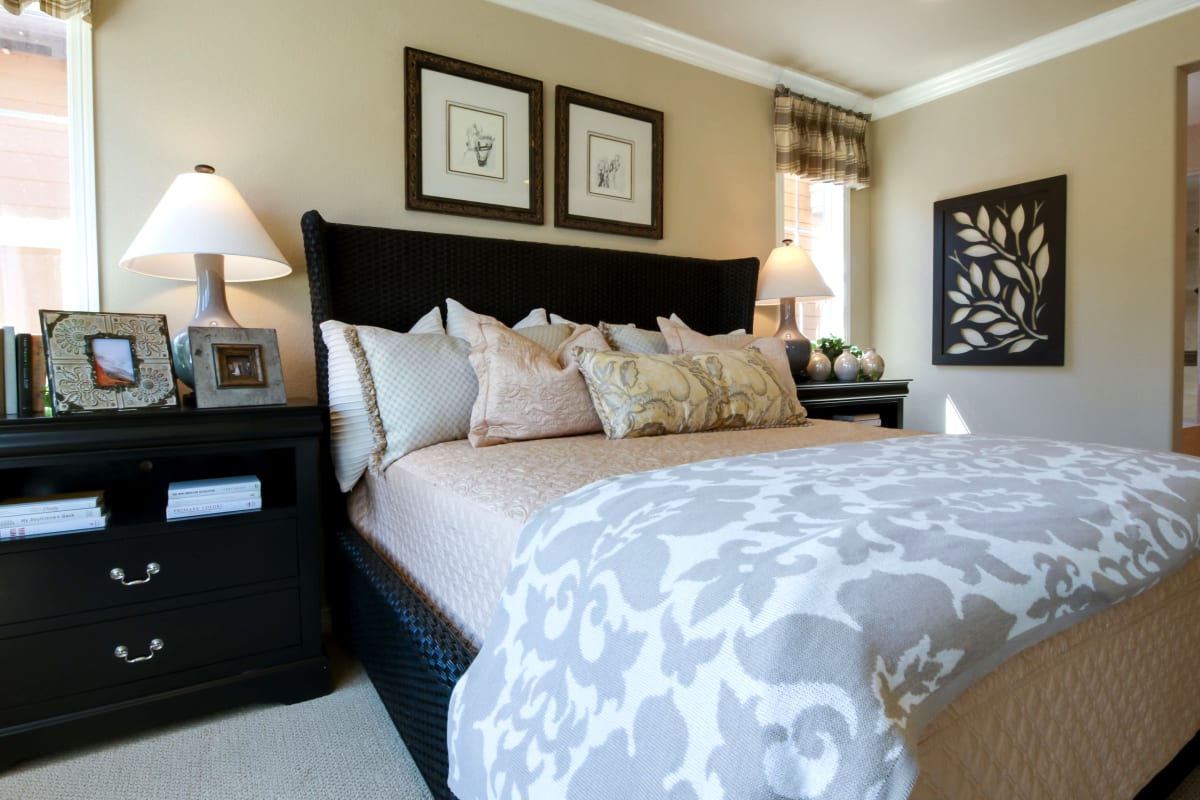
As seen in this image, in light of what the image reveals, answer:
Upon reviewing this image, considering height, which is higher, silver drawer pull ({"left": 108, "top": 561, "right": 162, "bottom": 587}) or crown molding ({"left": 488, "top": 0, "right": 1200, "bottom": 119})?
crown molding ({"left": 488, "top": 0, "right": 1200, "bottom": 119})

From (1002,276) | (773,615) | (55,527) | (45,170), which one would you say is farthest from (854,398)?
(45,170)

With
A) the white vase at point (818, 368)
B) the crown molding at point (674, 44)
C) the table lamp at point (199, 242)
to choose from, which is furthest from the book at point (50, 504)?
the white vase at point (818, 368)

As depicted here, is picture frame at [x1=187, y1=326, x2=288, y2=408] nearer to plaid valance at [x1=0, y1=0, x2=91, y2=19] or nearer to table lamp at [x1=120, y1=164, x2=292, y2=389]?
table lamp at [x1=120, y1=164, x2=292, y2=389]

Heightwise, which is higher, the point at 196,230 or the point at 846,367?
the point at 196,230

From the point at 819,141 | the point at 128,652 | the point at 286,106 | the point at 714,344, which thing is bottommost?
the point at 128,652

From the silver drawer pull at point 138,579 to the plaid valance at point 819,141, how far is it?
339cm

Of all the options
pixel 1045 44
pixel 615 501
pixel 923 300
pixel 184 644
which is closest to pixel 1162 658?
pixel 615 501

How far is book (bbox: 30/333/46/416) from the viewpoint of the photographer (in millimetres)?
1604

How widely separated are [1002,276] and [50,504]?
13.8 feet

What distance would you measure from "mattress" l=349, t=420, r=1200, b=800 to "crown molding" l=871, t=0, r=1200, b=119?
304cm

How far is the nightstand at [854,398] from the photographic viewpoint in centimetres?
294

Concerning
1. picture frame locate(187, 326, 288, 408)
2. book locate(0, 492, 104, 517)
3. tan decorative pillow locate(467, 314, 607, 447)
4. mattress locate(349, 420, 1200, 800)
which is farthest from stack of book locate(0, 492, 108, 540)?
tan decorative pillow locate(467, 314, 607, 447)

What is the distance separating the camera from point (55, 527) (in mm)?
1479

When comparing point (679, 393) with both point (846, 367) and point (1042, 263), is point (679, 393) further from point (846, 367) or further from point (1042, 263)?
point (1042, 263)
